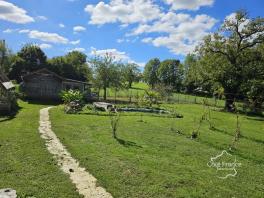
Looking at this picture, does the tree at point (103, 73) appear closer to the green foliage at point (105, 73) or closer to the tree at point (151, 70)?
the green foliage at point (105, 73)

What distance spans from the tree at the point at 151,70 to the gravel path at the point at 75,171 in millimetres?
90648

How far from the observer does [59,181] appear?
27.6 ft

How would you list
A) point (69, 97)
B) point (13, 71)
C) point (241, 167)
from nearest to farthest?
point (241, 167)
point (69, 97)
point (13, 71)

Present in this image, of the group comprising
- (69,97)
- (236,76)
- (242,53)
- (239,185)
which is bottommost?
(239,185)

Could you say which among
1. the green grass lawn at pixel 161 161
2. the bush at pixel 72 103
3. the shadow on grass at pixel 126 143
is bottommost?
the green grass lawn at pixel 161 161

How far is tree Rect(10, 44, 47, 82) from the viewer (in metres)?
66.9

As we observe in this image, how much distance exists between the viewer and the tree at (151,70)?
10412 centimetres

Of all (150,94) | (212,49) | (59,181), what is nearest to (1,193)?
(59,181)

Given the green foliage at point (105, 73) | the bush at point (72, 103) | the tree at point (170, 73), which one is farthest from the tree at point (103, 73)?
the tree at point (170, 73)

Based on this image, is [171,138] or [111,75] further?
[111,75]

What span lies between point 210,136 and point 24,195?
1218 centimetres

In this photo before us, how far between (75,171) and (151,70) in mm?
100667

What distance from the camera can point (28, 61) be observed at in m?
69.6

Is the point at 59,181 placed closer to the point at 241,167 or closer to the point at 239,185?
the point at 239,185
